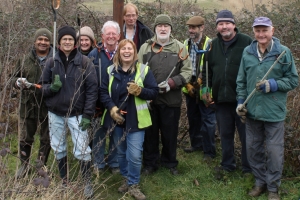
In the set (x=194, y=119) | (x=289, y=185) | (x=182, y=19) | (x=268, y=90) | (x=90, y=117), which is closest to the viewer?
(x=268, y=90)

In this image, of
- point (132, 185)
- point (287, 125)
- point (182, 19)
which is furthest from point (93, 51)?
point (182, 19)

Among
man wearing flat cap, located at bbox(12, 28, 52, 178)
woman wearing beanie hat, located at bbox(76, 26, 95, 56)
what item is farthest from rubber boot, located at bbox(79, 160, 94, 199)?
woman wearing beanie hat, located at bbox(76, 26, 95, 56)

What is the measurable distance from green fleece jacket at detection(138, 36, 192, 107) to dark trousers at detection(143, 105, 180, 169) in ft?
0.45

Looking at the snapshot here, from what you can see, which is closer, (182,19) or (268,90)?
(268,90)

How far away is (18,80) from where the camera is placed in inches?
178

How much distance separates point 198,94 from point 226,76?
0.94m

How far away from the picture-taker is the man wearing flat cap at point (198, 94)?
18.6ft

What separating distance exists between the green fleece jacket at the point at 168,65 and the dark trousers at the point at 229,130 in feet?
1.95

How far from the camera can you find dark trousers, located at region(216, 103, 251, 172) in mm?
4996

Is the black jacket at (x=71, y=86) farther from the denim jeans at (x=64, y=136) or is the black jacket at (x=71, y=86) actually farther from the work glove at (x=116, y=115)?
the work glove at (x=116, y=115)

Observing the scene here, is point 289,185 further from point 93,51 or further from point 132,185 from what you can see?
point 93,51

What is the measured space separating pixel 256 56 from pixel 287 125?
1.27 meters

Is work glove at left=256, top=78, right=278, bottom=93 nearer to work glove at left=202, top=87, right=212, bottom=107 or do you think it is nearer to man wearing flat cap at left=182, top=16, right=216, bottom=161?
work glove at left=202, top=87, right=212, bottom=107

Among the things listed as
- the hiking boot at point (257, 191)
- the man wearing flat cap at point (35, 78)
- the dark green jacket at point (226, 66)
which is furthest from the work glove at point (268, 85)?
the man wearing flat cap at point (35, 78)
